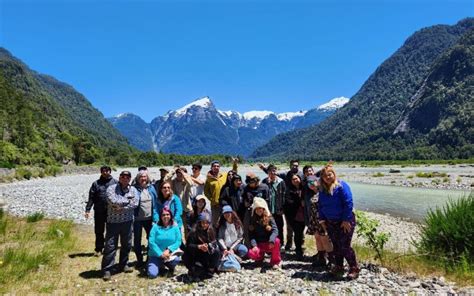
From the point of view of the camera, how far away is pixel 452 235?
8938 millimetres

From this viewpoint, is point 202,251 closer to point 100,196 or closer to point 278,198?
point 278,198

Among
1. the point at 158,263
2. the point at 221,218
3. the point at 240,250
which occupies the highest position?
the point at 221,218

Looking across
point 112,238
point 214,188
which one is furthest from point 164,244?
point 214,188

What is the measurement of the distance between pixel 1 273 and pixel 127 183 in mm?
3175

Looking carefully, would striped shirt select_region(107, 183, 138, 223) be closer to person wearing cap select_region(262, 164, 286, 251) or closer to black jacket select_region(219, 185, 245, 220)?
black jacket select_region(219, 185, 245, 220)

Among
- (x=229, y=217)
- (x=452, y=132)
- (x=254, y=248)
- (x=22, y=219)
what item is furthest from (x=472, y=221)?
(x=452, y=132)

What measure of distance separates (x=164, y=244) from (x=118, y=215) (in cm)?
128

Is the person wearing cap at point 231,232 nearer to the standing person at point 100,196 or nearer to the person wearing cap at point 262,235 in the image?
the person wearing cap at point 262,235

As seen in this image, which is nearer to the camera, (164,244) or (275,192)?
(164,244)

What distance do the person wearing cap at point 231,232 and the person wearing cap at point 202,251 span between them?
0.50 m

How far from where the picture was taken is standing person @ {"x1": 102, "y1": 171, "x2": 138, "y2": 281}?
8039mm

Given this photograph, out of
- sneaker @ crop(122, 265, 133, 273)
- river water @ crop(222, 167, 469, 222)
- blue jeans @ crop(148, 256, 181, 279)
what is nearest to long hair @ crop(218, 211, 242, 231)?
blue jeans @ crop(148, 256, 181, 279)

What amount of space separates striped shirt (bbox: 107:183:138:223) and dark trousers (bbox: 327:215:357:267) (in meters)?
4.46

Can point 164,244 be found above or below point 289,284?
above
